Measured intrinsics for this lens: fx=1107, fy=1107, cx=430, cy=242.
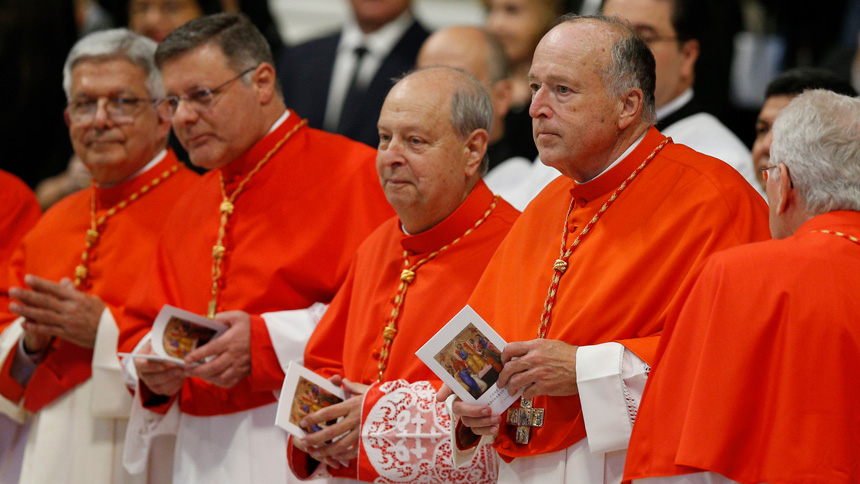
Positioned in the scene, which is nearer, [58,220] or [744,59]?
[58,220]

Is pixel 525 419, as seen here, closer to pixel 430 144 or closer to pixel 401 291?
pixel 401 291

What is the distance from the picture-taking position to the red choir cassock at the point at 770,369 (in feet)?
9.19

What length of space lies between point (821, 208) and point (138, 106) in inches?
134

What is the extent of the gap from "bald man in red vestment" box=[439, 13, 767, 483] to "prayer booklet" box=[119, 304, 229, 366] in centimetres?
118

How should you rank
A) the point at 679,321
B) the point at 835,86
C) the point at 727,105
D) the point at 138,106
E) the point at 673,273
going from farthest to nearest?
the point at 727,105 → the point at 138,106 → the point at 835,86 → the point at 673,273 → the point at 679,321

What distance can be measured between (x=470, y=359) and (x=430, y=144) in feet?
3.18

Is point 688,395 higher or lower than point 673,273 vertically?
lower

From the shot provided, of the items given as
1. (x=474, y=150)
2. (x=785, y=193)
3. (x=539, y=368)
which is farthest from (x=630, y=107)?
(x=539, y=368)

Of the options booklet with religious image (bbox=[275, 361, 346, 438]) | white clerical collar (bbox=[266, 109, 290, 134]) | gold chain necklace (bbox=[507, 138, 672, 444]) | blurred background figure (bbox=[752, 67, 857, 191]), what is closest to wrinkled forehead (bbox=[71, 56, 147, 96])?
white clerical collar (bbox=[266, 109, 290, 134])

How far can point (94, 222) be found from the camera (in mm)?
5398

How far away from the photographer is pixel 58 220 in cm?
557

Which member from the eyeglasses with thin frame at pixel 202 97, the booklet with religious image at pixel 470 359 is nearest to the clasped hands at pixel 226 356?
the eyeglasses with thin frame at pixel 202 97

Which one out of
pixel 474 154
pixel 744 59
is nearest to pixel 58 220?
pixel 474 154

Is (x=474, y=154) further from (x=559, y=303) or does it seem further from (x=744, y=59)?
(x=744, y=59)
